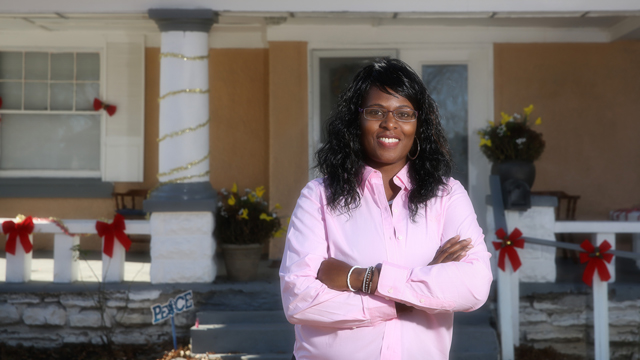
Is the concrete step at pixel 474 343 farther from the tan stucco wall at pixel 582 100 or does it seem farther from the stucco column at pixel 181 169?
the tan stucco wall at pixel 582 100

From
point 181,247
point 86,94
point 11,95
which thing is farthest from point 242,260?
point 11,95

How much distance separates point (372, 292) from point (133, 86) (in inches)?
220

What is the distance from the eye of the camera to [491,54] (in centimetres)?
632

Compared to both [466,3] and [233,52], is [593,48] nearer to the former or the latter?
[466,3]

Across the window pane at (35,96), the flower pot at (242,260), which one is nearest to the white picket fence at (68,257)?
the flower pot at (242,260)

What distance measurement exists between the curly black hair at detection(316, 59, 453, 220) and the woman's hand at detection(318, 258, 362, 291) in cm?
17

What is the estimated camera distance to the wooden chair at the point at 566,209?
240 inches

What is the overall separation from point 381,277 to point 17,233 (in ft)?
13.3

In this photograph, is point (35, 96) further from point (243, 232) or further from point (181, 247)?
point (243, 232)

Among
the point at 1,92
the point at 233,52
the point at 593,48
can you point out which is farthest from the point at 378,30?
the point at 1,92

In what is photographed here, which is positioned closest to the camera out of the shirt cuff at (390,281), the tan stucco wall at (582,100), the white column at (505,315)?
the shirt cuff at (390,281)

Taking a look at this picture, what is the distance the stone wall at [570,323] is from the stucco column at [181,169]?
255 centimetres

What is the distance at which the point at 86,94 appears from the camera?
6781 millimetres

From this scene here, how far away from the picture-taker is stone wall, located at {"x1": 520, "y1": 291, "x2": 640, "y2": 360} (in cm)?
468
